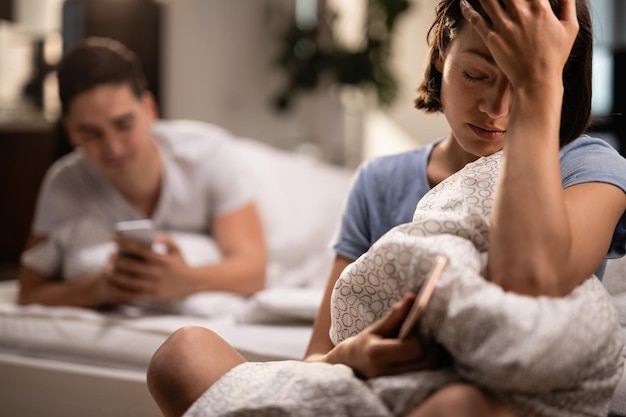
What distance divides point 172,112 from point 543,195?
3.61 metres

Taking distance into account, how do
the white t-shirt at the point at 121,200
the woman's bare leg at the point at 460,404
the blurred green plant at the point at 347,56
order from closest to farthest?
the woman's bare leg at the point at 460,404 < the white t-shirt at the point at 121,200 < the blurred green plant at the point at 347,56

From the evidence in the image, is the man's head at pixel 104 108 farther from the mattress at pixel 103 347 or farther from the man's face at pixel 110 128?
the mattress at pixel 103 347

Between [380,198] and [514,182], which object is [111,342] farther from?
[514,182]

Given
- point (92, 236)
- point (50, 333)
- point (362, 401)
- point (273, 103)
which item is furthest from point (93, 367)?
point (273, 103)

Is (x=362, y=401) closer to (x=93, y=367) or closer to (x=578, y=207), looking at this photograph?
(x=578, y=207)

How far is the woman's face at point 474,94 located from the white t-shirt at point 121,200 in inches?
42.3

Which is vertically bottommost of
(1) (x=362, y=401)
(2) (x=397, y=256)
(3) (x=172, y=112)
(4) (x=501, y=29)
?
(3) (x=172, y=112)

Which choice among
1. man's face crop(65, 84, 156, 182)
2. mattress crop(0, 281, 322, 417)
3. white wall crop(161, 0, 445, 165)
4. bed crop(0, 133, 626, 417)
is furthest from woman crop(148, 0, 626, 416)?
white wall crop(161, 0, 445, 165)

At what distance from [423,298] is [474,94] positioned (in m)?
0.27

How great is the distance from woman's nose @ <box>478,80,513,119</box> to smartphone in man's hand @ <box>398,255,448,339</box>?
20 centimetres

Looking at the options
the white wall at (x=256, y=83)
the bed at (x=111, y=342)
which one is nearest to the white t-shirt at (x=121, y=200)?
the bed at (x=111, y=342)

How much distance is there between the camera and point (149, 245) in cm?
169

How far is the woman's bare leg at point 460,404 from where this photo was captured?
0.70m

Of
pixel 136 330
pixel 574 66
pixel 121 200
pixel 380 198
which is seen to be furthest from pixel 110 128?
pixel 574 66
